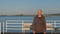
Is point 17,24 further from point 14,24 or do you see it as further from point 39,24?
point 39,24

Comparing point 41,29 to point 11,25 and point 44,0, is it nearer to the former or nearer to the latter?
point 11,25

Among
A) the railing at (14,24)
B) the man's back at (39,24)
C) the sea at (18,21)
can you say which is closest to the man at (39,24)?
the man's back at (39,24)

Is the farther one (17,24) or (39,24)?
(17,24)

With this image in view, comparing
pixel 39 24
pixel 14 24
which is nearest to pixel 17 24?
pixel 14 24

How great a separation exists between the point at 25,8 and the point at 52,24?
125 centimetres

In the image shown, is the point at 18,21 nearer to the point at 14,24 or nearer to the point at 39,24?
the point at 14,24

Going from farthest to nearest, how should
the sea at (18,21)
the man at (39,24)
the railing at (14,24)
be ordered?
the railing at (14,24) → the sea at (18,21) → the man at (39,24)

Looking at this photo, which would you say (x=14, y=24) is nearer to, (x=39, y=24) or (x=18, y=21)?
(x=18, y=21)

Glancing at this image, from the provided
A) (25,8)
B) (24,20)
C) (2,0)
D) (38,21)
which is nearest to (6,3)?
(2,0)

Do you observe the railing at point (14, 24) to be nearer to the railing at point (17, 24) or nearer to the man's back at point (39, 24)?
the railing at point (17, 24)

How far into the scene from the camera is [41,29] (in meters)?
4.08

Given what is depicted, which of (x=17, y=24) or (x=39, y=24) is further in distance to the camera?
→ (x=17, y=24)

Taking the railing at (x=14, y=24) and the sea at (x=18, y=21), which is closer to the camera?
the sea at (x=18, y=21)

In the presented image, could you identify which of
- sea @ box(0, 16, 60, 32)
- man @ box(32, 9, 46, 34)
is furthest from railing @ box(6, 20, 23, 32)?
man @ box(32, 9, 46, 34)
